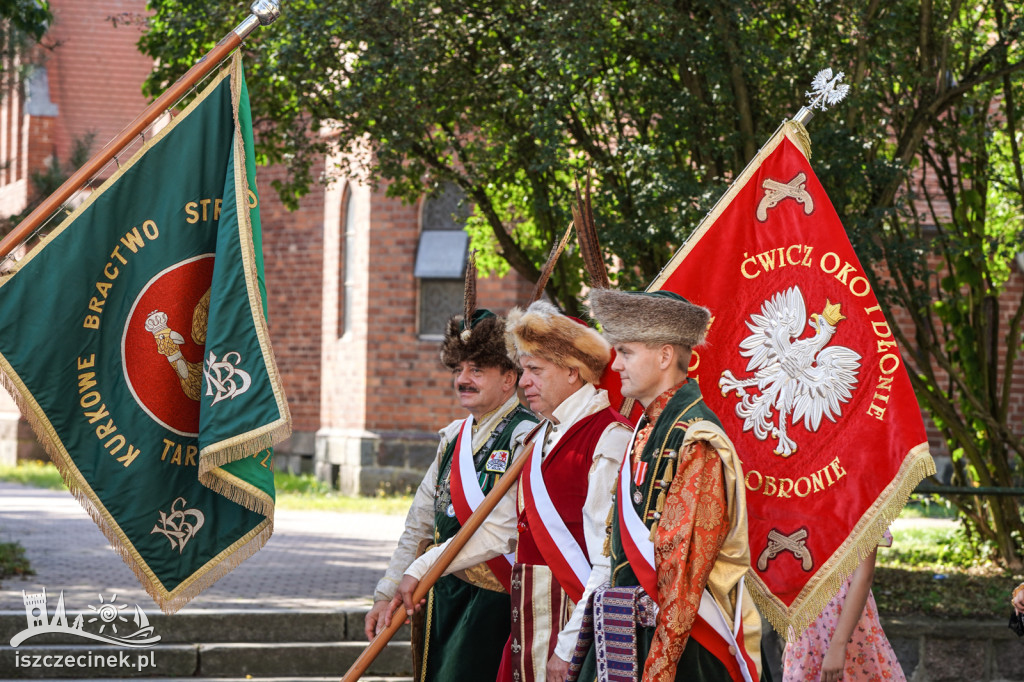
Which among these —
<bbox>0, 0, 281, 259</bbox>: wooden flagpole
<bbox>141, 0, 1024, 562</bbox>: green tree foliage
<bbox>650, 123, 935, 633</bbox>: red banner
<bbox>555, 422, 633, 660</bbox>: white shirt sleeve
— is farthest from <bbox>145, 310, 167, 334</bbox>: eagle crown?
<bbox>141, 0, 1024, 562</bbox>: green tree foliage

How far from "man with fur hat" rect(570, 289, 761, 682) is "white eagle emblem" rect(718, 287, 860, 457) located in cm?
86

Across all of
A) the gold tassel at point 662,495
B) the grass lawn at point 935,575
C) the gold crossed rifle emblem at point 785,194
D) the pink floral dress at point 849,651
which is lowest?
the grass lawn at point 935,575

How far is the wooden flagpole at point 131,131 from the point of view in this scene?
398 centimetres

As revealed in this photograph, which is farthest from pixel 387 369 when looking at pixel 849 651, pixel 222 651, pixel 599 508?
pixel 599 508

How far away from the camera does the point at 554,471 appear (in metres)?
4.07

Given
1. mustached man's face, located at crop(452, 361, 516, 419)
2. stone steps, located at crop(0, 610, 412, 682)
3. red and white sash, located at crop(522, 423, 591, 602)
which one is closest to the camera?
red and white sash, located at crop(522, 423, 591, 602)

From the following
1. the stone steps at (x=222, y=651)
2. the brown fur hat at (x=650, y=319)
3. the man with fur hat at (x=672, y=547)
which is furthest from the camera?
the stone steps at (x=222, y=651)

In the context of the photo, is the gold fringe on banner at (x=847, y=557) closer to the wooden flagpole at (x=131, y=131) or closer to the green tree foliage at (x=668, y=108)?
the wooden flagpole at (x=131, y=131)

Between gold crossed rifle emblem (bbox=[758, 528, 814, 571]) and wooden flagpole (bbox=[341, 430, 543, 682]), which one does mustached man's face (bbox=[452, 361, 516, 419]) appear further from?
gold crossed rifle emblem (bbox=[758, 528, 814, 571])

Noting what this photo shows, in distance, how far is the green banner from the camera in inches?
166

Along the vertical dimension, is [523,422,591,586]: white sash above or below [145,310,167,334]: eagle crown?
below

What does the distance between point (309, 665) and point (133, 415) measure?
152 inches

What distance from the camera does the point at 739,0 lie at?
7238mm

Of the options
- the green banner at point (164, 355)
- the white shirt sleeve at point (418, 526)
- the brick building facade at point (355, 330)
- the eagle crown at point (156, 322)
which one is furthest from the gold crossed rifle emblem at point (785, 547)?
the brick building facade at point (355, 330)
